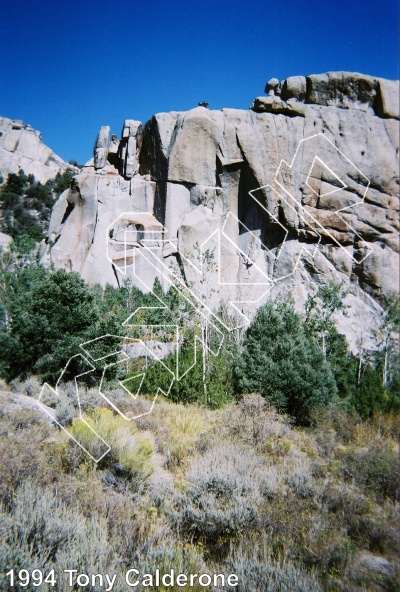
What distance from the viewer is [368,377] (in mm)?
11945

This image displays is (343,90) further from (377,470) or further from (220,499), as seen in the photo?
(220,499)

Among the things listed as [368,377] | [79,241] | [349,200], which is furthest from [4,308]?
[349,200]

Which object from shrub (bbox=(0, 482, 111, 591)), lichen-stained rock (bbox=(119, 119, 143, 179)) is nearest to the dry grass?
shrub (bbox=(0, 482, 111, 591))

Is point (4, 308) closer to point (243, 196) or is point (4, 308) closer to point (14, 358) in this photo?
point (14, 358)

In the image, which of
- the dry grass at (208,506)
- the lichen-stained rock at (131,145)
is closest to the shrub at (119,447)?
the dry grass at (208,506)

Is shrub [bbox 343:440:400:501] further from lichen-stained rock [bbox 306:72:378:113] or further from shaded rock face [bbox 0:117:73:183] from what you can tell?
shaded rock face [bbox 0:117:73:183]

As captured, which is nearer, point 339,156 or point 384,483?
point 384,483

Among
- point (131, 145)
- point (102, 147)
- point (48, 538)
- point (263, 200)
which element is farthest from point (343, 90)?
point (48, 538)

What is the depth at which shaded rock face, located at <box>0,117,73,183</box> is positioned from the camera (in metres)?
47.3

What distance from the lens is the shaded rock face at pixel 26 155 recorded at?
47312 millimetres

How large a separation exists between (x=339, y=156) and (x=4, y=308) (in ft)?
63.8

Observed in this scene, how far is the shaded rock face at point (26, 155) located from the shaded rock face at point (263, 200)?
26259mm

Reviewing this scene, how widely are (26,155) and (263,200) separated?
3751 centimetres

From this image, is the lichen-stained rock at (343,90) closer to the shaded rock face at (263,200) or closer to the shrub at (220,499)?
the shaded rock face at (263,200)
